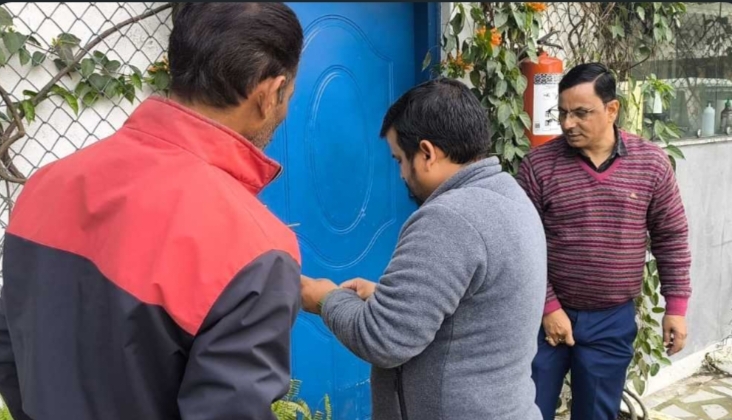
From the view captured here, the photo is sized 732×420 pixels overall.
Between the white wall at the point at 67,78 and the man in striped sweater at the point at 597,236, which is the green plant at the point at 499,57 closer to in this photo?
the man in striped sweater at the point at 597,236

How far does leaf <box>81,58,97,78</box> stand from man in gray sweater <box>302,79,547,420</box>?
1006 millimetres

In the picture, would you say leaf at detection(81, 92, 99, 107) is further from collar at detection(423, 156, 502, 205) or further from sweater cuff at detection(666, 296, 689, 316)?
sweater cuff at detection(666, 296, 689, 316)

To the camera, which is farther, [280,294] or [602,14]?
[602,14]

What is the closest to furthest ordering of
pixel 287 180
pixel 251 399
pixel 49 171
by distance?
pixel 251 399, pixel 49 171, pixel 287 180

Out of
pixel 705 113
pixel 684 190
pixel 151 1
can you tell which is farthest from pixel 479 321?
pixel 705 113

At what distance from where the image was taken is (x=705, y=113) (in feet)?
14.6

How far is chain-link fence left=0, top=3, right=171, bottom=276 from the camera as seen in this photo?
188 cm

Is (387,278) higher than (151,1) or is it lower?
lower

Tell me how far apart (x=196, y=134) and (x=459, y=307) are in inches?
28.1

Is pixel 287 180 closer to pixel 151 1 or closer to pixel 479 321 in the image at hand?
pixel 151 1

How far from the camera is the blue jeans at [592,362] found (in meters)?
2.44

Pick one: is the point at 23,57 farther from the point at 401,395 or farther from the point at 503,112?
the point at 503,112

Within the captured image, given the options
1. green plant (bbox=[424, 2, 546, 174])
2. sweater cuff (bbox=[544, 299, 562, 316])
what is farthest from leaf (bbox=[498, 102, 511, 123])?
sweater cuff (bbox=[544, 299, 562, 316])

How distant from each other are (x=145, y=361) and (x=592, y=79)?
197 centimetres
